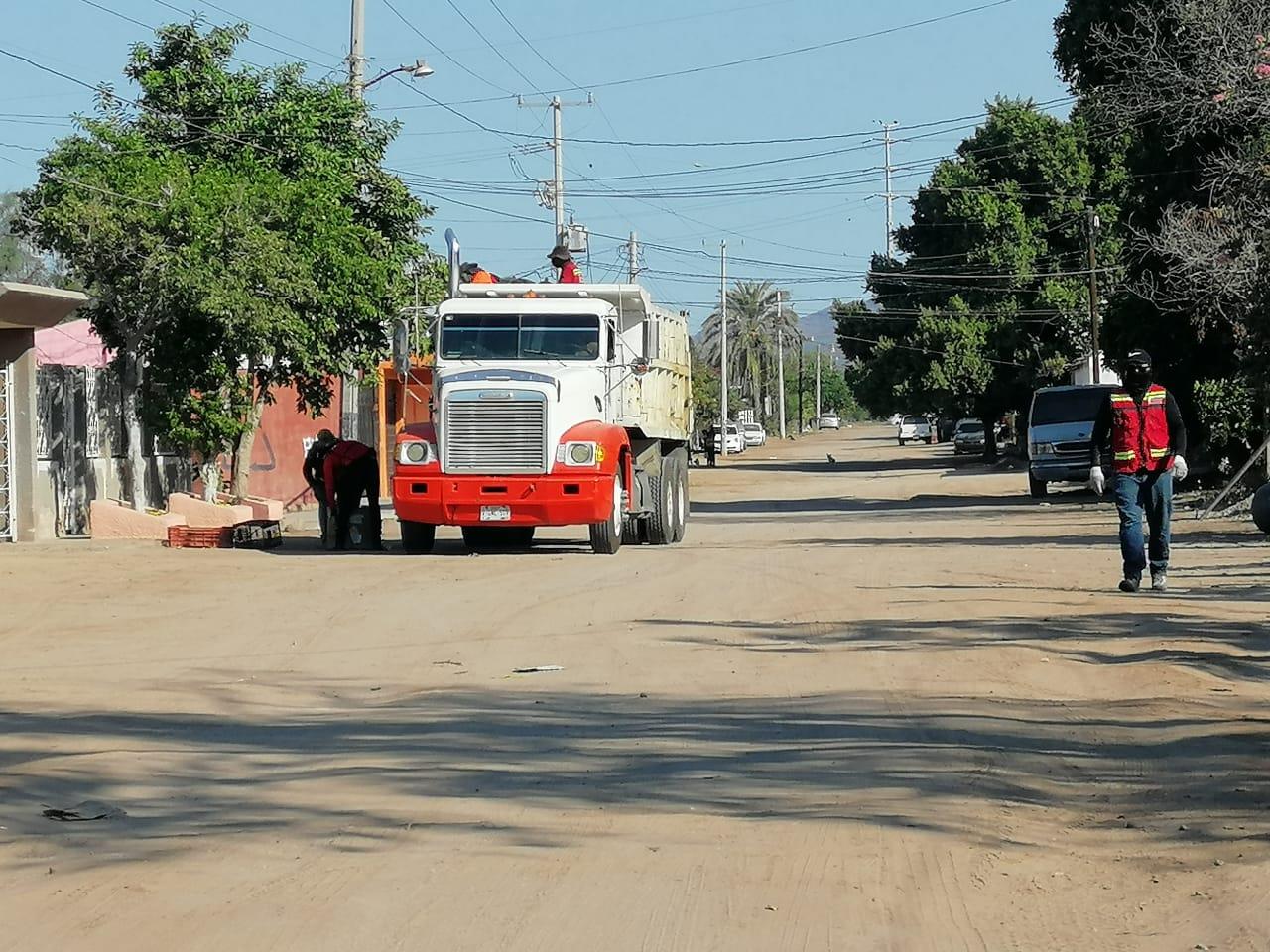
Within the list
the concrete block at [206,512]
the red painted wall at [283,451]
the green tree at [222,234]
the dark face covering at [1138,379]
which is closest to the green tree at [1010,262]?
the red painted wall at [283,451]

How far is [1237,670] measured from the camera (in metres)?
10.5

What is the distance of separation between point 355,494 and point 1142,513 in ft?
40.3

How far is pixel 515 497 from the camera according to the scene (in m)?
21.6

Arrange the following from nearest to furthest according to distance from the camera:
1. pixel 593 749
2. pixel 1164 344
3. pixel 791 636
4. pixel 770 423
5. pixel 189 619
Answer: pixel 593 749, pixel 791 636, pixel 189 619, pixel 1164 344, pixel 770 423

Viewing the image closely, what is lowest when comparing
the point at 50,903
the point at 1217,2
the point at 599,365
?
the point at 50,903

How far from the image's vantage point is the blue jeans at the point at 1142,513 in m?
14.8

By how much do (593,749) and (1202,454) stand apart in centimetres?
2947

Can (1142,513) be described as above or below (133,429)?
below

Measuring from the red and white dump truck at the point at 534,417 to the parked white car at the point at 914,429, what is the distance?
96.3 meters

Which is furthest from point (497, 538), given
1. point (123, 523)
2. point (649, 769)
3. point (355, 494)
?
point (649, 769)

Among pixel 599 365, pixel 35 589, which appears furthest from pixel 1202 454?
pixel 35 589

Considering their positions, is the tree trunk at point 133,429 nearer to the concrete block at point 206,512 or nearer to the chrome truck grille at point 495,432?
the concrete block at point 206,512

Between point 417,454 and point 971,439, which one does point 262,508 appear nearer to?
point 417,454

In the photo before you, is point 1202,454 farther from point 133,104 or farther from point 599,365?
point 133,104
